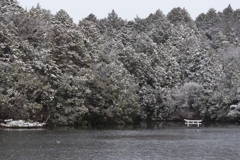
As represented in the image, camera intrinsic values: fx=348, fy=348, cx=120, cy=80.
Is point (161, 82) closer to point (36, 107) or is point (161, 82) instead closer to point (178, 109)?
point (178, 109)

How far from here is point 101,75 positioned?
189ft

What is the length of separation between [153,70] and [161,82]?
10.1 feet

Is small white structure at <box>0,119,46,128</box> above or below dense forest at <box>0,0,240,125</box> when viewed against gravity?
below

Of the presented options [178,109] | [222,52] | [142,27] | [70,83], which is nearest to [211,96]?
[178,109]

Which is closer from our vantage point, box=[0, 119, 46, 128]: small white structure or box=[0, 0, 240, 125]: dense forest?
box=[0, 119, 46, 128]: small white structure

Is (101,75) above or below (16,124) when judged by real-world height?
above

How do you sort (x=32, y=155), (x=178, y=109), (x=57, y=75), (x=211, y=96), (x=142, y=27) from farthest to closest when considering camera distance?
(x=142, y=27) < (x=178, y=109) < (x=211, y=96) < (x=57, y=75) < (x=32, y=155)

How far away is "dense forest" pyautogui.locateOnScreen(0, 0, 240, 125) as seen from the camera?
146 feet

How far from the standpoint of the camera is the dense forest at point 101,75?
4462 cm

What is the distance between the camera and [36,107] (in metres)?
42.8

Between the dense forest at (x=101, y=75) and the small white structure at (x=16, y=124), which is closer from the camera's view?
the small white structure at (x=16, y=124)

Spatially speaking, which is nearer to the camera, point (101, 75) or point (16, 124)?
point (16, 124)

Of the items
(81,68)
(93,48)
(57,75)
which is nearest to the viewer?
(57,75)

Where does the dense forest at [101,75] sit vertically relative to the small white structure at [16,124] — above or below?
above
